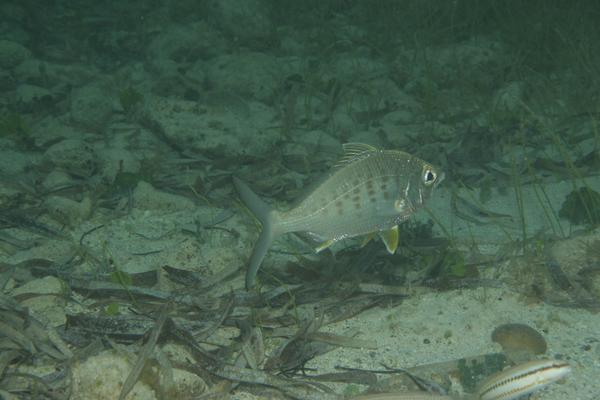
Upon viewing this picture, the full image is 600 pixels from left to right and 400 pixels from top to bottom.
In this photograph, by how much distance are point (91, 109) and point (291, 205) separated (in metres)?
6.05

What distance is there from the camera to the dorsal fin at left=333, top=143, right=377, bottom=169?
3.47m

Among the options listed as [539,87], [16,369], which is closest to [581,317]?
→ [16,369]

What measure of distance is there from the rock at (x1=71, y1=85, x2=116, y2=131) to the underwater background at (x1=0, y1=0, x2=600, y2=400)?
0.14 feet

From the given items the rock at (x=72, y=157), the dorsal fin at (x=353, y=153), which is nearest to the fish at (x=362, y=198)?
the dorsal fin at (x=353, y=153)

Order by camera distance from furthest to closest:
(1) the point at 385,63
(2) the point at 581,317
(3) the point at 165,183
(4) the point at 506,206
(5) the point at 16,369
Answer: (1) the point at 385,63
(3) the point at 165,183
(4) the point at 506,206
(2) the point at 581,317
(5) the point at 16,369

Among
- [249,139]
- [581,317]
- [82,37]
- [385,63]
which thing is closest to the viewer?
[581,317]

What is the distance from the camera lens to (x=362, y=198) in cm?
339

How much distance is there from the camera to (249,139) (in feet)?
23.9

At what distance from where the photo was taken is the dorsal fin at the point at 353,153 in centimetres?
347

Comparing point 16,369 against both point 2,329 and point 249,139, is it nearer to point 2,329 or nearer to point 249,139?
point 2,329

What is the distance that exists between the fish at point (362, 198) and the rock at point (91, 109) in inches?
227

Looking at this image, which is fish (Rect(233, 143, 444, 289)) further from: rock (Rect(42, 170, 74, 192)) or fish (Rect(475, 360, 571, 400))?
rock (Rect(42, 170, 74, 192))

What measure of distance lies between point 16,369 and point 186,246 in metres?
1.97

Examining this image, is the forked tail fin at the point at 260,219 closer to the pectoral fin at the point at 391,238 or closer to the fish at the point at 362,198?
the fish at the point at 362,198
